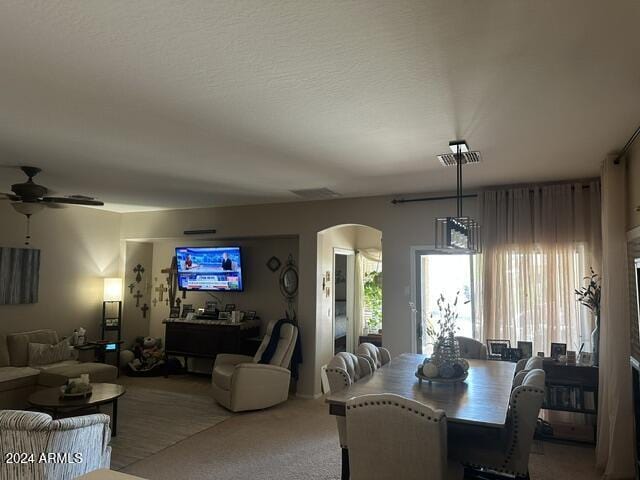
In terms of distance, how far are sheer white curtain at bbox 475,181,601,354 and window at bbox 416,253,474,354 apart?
0.20 metres

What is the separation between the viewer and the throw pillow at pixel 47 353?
5.21 meters

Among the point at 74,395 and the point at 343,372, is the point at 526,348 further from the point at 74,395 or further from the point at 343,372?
the point at 74,395

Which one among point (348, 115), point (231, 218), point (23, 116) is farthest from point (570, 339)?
point (23, 116)

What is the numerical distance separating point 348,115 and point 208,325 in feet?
14.9

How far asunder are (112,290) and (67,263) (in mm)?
736

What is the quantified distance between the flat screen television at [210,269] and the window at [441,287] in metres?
2.84

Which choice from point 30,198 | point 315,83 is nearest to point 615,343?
point 315,83

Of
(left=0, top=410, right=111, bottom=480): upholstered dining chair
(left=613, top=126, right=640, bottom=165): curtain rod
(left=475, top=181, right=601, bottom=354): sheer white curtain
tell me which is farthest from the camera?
(left=475, top=181, right=601, bottom=354): sheer white curtain

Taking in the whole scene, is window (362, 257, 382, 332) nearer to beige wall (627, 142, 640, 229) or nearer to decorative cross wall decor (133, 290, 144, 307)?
decorative cross wall decor (133, 290, 144, 307)

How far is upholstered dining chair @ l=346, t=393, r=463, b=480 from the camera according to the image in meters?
2.12

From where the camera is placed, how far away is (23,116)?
2.77 metres

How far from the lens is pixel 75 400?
3.92m

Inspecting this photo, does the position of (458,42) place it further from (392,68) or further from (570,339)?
(570,339)

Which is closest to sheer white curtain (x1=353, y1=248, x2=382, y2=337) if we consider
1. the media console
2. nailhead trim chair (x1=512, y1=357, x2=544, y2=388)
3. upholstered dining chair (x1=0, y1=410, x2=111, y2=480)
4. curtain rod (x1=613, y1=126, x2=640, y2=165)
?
the media console
